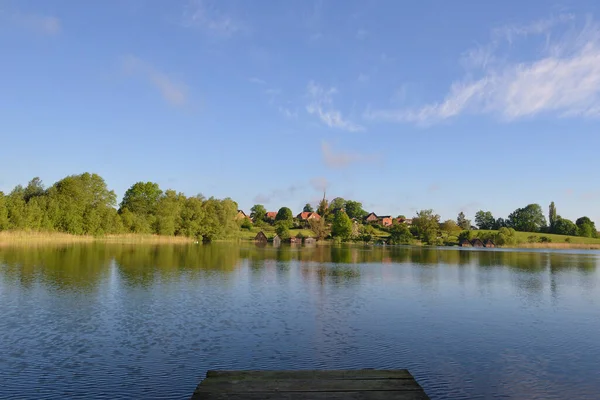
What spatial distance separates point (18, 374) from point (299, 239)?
158 metres

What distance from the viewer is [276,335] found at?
16359 mm

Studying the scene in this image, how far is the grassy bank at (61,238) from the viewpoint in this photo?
70725 mm

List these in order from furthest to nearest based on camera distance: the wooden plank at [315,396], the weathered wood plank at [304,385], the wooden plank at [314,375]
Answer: the wooden plank at [314,375] < the weathered wood plank at [304,385] < the wooden plank at [315,396]

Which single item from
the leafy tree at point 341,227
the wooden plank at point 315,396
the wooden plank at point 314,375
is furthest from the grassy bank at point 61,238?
the wooden plank at point 315,396

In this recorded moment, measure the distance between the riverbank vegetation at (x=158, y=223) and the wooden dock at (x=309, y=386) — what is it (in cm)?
7553

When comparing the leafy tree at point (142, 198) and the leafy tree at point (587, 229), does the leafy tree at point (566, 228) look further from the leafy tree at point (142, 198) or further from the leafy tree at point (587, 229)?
the leafy tree at point (142, 198)

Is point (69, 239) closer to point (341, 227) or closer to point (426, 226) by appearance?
point (341, 227)

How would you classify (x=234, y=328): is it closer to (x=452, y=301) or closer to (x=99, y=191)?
A: (x=452, y=301)

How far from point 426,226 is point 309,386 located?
177 metres

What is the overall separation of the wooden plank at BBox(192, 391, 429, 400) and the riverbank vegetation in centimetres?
7611

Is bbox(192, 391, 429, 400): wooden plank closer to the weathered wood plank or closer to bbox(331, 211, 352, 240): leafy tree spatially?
the weathered wood plank

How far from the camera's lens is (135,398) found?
9.92 metres

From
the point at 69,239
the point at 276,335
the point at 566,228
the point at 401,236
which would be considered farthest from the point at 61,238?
the point at 566,228

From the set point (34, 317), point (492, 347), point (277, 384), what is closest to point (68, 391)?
point (277, 384)
